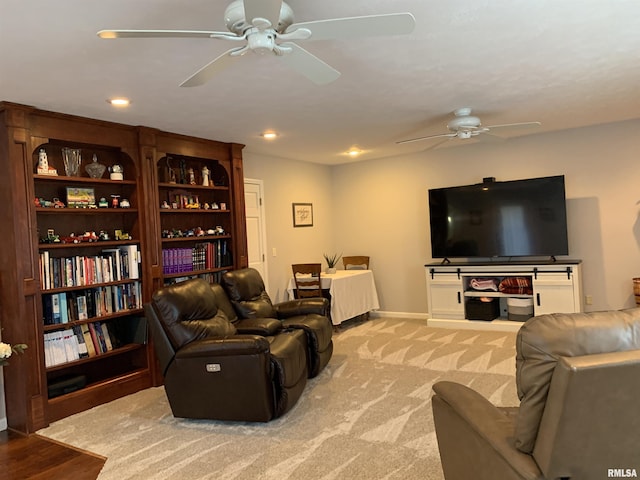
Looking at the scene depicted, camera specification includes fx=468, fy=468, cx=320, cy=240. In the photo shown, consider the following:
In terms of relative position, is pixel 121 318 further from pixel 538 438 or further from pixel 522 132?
pixel 522 132

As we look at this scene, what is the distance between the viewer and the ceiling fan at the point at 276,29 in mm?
1794

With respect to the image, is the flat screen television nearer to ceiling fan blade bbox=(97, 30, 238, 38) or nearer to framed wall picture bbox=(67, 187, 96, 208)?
framed wall picture bbox=(67, 187, 96, 208)

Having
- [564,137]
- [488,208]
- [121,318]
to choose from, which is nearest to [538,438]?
[121,318]

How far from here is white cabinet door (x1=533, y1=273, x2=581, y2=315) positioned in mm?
5328

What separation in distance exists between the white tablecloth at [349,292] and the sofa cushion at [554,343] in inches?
176

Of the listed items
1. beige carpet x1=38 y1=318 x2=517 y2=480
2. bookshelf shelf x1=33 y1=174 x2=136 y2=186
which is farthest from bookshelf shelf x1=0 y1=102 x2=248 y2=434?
beige carpet x1=38 y1=318 x2=517 y2=480

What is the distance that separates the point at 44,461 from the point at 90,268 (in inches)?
62.0

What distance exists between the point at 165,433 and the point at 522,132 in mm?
5002

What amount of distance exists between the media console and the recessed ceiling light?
4153mm

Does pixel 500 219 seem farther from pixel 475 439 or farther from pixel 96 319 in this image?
pixel 96 319

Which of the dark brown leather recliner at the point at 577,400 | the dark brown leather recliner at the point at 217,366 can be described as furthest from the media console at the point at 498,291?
the dark brown leather recliner at the point at 577,400

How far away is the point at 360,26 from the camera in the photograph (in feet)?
6.17

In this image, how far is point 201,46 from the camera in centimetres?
259

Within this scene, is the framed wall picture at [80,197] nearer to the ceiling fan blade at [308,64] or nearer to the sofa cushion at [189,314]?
the sofa cushion at [189,314]
